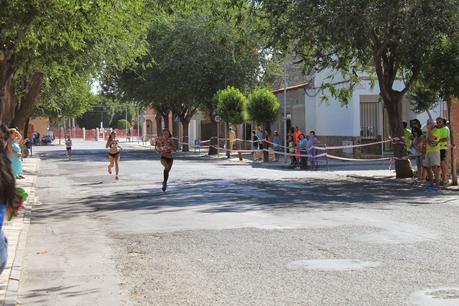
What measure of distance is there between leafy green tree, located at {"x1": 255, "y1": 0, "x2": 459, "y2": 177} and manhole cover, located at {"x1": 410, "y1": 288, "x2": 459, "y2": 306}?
11676 mm

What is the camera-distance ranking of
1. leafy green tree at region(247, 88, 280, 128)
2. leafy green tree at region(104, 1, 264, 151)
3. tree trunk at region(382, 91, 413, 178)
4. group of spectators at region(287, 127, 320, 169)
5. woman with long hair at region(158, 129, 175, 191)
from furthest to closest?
leafy green tree at region(104, 1, 264, 151) < leafy green tree at region(247, 88, 280, 128) < group of spectators at region(287, 127, 320, 169) < tree trunk at region(382, 91, 413, 178) < woman with long hair at region(158, 129, 175, 191)

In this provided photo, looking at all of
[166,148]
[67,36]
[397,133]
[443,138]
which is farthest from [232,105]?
[67,36]

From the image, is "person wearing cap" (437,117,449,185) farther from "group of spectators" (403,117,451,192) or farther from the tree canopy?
the tree canopy

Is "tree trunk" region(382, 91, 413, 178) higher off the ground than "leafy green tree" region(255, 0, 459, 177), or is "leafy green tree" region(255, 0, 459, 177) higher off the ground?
"leafy green tree" region(255, 0, 459, 177)

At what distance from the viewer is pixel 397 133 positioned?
21641 millimetres

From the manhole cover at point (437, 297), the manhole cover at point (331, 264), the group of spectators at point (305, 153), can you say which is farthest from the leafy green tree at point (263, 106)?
the manhole cover at point (437, 297)

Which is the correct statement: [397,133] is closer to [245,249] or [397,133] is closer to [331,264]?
[245,249]

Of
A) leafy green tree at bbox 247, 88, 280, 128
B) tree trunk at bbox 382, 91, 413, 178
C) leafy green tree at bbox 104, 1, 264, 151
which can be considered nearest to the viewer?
tree trunk at bbox 382, 91, 413, 178

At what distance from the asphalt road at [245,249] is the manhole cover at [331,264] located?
0.02m

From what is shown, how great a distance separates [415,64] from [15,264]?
49.7 ft

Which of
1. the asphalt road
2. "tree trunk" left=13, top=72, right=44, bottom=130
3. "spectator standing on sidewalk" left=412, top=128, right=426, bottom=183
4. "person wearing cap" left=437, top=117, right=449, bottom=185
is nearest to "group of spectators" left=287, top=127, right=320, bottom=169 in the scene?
"spectator standing on sidewalk" left=412, top=128, right=426, bottom=183

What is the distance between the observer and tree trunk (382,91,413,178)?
69.6 ft

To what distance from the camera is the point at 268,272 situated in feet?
24.6

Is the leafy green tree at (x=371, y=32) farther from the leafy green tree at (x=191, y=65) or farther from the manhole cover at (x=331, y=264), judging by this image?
the leafy green tree at (x=191, y=65)
